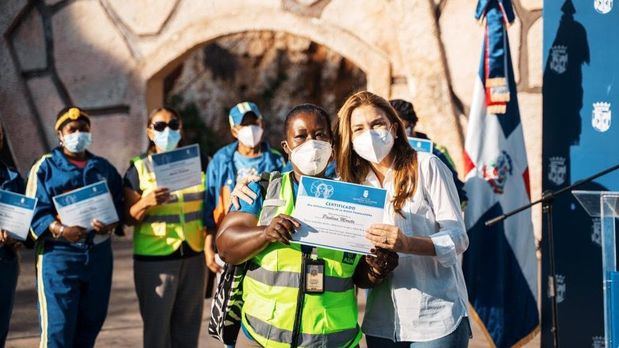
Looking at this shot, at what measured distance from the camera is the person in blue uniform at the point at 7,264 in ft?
18.0

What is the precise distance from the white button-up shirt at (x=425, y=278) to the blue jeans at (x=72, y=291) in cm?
229

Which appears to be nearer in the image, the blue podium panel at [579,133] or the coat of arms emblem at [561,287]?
the blue podium panel at [579,133]

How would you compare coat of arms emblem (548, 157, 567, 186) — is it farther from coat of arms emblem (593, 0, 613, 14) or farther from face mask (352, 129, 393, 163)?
face mask (352, 129, 393, 163)

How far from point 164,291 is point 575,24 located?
107 inches

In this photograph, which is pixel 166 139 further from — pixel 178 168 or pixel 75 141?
pixel 75 141

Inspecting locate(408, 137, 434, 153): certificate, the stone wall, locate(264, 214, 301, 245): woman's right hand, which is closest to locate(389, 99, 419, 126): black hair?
locate(408, 137, 434, 153): certificate

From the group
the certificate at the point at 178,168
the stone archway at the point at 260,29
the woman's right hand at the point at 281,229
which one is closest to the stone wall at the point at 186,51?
the stone archway at the point at 260,29

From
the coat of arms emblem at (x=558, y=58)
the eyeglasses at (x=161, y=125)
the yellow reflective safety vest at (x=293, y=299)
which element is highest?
the coat of arms emblem at (x=558, y=58)

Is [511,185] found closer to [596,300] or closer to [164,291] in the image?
[596,300]

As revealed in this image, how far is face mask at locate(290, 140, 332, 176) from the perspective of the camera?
362 centimetres

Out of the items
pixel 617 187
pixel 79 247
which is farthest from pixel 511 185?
pixel 79 247

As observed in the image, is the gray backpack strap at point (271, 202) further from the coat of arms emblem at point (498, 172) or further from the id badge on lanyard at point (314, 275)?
the coat of arms emblem at point (498, 172)

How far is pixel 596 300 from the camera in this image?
5.36m

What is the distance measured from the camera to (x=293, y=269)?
3512 millimetres
